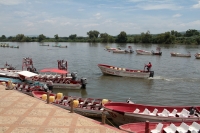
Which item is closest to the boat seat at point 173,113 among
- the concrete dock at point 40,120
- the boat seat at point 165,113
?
the boat seat at point 165,113

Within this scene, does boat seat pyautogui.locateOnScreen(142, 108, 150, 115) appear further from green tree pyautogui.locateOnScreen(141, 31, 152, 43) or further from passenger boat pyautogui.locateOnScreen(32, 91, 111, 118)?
green tree pyautogui.locateOnScreen(141, 31, 152, 43)

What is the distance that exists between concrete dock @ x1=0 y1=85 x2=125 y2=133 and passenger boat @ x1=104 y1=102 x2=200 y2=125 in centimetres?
406

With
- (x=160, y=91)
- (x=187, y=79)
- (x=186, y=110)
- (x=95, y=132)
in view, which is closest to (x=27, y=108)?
(x=95, y=132)

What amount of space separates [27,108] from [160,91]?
59.2 ft

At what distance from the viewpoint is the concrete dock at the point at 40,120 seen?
35.3 ft

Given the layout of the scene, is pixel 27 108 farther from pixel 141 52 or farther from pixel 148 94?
pixel 141 52

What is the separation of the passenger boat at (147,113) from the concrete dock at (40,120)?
406 centimetres

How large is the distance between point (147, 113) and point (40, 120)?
737 centimetres

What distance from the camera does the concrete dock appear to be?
1075cm

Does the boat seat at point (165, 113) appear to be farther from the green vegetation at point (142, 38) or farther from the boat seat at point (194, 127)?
the green vegetation at point (142, 38)

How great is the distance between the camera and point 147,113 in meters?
15.8

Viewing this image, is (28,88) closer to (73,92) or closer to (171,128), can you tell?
(73,92)

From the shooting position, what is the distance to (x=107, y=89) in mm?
28391

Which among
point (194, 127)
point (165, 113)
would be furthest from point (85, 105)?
point (194, 127)
